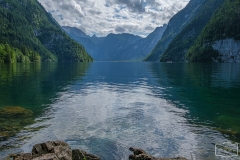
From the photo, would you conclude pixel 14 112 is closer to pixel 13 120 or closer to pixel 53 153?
pixel 13 120

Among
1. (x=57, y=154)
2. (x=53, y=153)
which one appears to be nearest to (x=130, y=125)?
(x=57, y=154)

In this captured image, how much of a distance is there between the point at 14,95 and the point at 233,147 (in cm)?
3468

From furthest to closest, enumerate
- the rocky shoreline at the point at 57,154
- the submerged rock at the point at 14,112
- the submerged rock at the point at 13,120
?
the submerged rock at the point at 14,112 → the submerged rock at the point at 13,120 → the rocky shoreline at the point at 57,154

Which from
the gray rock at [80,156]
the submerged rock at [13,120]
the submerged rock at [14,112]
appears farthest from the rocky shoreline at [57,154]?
the submerged rock at [14,112]

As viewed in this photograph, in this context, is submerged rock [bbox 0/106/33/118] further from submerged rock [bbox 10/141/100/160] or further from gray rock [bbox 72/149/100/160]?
gray rock [bbox 72/149/100/160]

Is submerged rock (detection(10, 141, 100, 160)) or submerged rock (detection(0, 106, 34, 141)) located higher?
submerged rock (detection(10, 141, 100, 160))

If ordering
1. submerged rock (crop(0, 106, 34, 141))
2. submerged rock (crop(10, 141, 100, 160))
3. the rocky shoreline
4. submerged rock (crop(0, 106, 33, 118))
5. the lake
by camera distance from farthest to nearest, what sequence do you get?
submerged rock (crop(0, 106, 33, 118)) → submerged rock (crop(0, 106, 34, 141)) → the lake → the rocky shoreline → submerged rock (crop(10, 141, 100, 160))

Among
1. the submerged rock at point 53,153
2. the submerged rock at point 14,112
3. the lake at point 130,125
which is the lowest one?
the lake at point 130,125

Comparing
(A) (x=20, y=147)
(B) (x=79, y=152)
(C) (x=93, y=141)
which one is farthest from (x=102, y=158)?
(A) (x=20, y=147)

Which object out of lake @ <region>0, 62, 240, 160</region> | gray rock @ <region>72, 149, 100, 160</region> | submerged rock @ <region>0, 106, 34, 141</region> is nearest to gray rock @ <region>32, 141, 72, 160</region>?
gray rock @ <region>72, 149, 100, 160</region>

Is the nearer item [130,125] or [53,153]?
[53,153]

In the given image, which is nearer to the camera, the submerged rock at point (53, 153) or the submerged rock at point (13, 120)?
the submerged rock at point (53, 153)

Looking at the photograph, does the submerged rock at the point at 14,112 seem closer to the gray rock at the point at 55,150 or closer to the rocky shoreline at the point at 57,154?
the rocky shoreline at the point at 57,154

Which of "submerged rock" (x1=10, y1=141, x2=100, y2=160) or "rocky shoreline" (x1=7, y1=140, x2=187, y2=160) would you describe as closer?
"submerged rock" (x1=10, y1=141, x2=100, y2=160)
